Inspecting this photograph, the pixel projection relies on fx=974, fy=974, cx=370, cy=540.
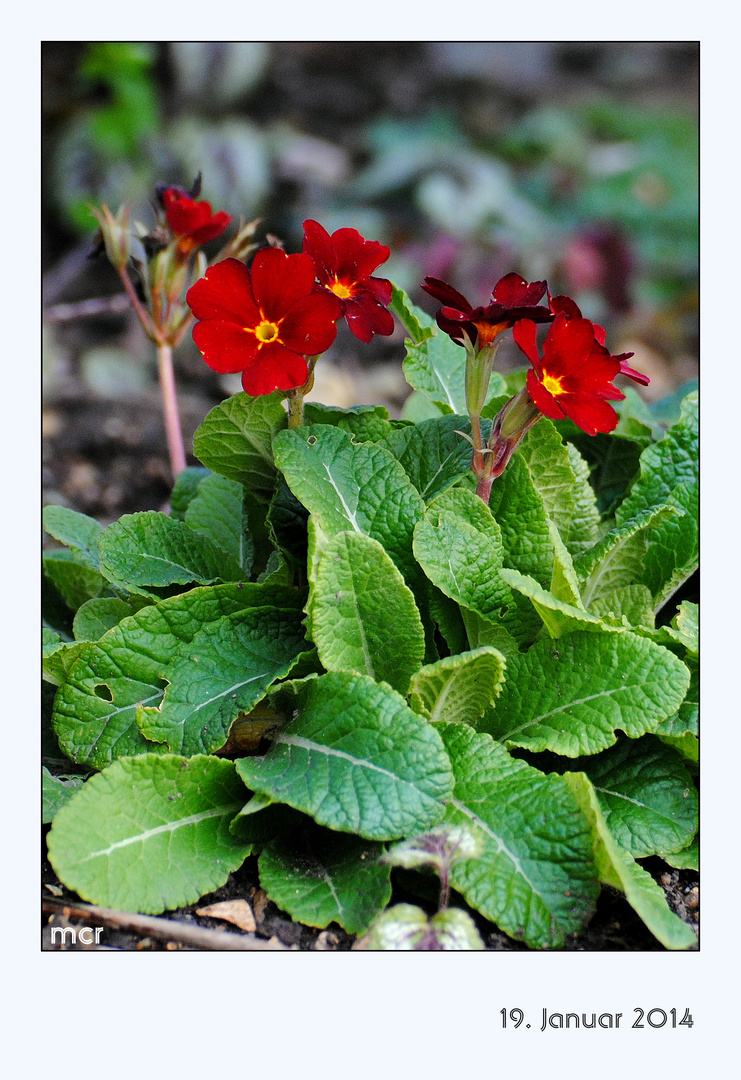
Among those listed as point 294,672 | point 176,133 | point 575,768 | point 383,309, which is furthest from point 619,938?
point 176,133

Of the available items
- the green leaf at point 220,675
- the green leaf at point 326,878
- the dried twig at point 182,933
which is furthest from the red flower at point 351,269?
the dried twig at point 182,933

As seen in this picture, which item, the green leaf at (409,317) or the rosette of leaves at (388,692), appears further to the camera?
the green leaf at (409,317)

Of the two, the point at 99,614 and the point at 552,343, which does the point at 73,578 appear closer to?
the point at 99,614

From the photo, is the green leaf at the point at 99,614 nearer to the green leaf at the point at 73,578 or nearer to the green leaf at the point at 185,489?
the green leaf at the point at 73,578

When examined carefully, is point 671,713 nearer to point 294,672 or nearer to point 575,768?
point 575,768

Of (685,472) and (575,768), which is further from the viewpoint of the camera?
(685,472)

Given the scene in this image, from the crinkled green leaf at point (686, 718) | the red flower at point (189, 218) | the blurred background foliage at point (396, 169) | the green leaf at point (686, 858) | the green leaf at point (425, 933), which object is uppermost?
the blurred background foliage at point (396, 169)

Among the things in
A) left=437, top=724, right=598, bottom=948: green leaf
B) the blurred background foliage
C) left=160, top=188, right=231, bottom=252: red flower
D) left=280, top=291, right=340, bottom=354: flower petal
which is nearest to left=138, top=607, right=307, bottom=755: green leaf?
left=437, top=724, right=598, bottom=948: green leaf

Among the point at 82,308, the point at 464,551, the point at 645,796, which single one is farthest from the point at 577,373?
the point at 82,308
